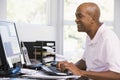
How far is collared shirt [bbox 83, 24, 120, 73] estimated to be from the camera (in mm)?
1794

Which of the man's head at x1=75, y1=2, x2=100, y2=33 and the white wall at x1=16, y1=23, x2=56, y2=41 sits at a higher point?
the man's head at x1=75, y1=2, x2=100, y2=33

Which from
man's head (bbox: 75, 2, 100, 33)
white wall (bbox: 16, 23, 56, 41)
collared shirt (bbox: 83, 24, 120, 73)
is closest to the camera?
collared shirt (bbox: 83, 24, 120, 73)

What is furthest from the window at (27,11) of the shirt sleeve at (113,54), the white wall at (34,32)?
the shirt sleeve at (113,54)

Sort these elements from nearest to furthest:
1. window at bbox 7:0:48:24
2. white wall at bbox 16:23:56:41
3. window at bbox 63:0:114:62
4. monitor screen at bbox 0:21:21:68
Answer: monitor screen at bbox 0:21:21:68, white wall at bbox 16:23:56:41, window at bbox 7:0:48:24, window at bbox 63:0:114:62

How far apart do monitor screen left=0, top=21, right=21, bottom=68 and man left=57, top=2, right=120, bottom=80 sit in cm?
36

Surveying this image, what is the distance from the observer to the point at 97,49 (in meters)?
1.99

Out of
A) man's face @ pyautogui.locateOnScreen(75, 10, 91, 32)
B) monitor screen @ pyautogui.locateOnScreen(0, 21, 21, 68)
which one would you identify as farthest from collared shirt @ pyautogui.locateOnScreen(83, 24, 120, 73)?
monitor screen @ pyautogui.locateOnScreen(0, 21, 21, 68)

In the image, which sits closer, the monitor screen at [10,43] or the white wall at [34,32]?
the monitor screen at [10,43]

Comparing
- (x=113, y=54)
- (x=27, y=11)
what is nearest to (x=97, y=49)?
(x=113, y=54)

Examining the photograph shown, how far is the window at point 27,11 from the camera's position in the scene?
3236 mm

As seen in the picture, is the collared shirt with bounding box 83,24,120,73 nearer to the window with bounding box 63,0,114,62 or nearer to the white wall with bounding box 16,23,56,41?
the white wall with bounding box 16,23,56,41

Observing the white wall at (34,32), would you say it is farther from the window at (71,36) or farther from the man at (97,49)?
the man at (97,49)

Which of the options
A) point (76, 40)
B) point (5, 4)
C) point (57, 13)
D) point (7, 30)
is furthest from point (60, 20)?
point (7, 30)

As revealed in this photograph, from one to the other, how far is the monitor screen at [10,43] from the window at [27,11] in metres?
1.21
